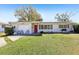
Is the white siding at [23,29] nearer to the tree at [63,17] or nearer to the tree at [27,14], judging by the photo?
the tree at [27,14]

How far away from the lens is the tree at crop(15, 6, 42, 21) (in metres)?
12.0

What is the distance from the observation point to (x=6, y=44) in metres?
12.0

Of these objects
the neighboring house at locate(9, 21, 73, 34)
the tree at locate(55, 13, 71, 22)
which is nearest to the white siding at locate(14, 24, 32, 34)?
the neighboring house at locate(9, 21, 73, 34)

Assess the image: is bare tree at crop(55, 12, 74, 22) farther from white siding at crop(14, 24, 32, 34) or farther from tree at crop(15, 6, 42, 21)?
white siding at crop(14, 24, 32, 34)

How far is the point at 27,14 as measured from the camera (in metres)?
12.0

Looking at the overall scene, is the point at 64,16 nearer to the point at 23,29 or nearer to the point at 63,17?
the point at 63,17

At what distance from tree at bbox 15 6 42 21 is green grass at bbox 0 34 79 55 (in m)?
0.43

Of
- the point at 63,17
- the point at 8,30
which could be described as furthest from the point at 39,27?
the point at 8,30

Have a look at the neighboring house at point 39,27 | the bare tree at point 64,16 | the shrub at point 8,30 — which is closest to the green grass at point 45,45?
the neighboring house at point 39,27

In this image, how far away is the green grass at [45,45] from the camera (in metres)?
11.9

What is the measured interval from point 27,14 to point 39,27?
405mm
